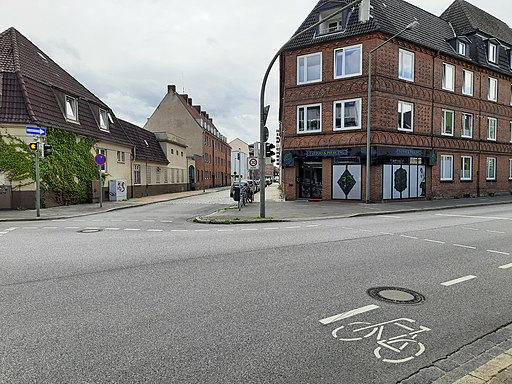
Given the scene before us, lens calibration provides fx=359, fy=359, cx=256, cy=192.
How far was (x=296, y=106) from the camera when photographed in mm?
24078

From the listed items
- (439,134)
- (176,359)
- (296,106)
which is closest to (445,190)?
(439,134)

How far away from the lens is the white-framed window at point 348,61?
22.1 meters

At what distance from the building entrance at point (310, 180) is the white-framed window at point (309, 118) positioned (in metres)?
2.23

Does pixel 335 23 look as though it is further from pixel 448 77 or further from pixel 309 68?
pixel 448 77

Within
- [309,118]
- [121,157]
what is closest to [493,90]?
[309,118]

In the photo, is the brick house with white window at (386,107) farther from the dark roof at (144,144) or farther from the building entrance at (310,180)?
the dark roof at (144,144)

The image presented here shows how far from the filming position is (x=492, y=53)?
2872cm

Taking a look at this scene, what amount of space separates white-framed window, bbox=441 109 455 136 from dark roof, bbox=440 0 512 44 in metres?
7.72

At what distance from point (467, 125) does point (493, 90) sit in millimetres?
4849

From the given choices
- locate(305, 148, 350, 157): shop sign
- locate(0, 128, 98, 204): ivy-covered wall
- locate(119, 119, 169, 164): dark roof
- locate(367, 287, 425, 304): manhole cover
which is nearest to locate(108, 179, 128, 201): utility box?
locate(0, 128, 98, 204): ivy-covered wall

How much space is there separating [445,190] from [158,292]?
2533 centimetres

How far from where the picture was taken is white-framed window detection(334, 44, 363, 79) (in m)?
22.1

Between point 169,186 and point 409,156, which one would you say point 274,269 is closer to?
point 409,156

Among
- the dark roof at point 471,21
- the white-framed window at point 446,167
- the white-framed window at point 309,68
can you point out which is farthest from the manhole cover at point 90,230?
the dark roof at point 471,21
